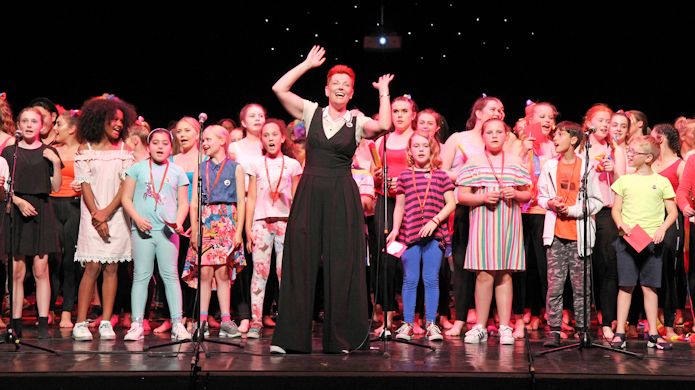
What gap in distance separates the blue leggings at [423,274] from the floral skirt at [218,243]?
1104mm

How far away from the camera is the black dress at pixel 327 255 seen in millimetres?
5223

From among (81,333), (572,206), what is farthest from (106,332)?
(572,206)

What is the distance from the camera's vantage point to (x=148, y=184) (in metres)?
6.03

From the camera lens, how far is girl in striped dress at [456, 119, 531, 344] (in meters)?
5.94

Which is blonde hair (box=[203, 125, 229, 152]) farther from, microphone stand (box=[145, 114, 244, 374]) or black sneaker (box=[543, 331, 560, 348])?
black sneaker (box=[543, 331, 560, 348])

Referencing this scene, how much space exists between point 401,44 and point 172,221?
4.28 m

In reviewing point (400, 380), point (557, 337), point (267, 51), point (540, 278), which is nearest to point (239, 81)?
point (267, 51)

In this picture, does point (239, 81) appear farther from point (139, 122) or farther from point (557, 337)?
point (557, 337)

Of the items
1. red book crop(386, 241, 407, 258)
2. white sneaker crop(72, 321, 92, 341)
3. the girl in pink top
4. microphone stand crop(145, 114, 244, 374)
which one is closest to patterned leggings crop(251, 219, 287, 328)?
the girl in pink top

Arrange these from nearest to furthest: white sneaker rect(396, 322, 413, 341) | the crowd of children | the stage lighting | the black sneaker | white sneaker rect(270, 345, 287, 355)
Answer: white sneaker rect(270, 345, 287, 355), the crowd of children, the black sneaker, white sneaker rect(396, 322, 413, 341), the stage lighting

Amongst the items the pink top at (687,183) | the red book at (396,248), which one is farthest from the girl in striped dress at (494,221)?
the pink top at (687,183)

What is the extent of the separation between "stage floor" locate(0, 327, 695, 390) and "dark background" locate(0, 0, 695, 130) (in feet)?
14.4

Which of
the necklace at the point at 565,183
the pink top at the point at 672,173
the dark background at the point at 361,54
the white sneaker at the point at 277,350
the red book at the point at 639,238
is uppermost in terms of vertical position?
the dark background at the point at 361,54

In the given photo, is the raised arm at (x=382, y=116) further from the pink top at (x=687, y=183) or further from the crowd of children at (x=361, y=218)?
the pink top at (x=687, y=183)
